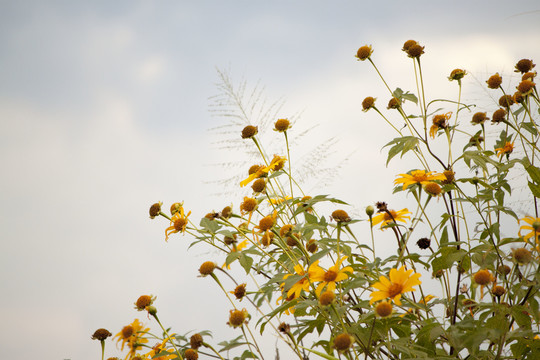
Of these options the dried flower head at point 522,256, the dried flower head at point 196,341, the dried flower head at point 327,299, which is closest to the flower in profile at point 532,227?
the dried flower head at point 522,256

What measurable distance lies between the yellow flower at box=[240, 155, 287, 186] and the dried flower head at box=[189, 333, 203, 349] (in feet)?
1.60

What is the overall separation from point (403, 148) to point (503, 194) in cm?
45

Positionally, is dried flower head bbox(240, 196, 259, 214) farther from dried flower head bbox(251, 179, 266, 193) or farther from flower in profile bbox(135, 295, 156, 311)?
flower in profile bbox(135, 295, 156, 311)

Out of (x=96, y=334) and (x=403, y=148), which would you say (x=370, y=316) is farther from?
(x=96, y=334)

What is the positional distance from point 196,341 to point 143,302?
8.4 inches

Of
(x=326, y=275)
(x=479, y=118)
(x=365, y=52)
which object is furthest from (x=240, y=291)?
(x=479, y=118)

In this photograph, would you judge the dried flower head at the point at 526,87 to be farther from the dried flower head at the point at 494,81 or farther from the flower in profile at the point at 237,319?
the flower in profile at the point at 237,319

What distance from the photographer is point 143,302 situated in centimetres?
156

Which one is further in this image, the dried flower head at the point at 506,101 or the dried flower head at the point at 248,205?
the dried flower head at the point at 506,101

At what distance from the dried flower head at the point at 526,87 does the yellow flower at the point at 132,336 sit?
5.17ft

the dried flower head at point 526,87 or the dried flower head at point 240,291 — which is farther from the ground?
the dried flower head at point 526,87

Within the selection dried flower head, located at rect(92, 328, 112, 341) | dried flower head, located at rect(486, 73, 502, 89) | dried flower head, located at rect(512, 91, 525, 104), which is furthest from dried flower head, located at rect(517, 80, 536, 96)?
dried flower head, located at rect(92, 328, 112, 341)

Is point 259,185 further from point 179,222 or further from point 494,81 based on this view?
point 494,81

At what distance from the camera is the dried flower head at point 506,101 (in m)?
Answer: 1.85
